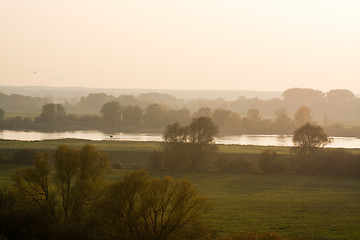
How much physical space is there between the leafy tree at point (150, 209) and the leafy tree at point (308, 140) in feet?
98.1

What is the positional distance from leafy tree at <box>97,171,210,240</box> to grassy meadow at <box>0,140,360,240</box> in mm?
3976

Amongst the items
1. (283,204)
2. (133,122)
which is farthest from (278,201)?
→ (133,122)

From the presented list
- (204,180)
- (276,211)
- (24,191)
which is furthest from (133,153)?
(24,191)

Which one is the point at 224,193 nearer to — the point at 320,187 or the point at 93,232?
the point at 320,187

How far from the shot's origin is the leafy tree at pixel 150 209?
22.2 m

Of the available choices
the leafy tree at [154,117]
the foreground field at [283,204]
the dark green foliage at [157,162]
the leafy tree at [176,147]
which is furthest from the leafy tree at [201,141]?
the leafy tree at [154,117]

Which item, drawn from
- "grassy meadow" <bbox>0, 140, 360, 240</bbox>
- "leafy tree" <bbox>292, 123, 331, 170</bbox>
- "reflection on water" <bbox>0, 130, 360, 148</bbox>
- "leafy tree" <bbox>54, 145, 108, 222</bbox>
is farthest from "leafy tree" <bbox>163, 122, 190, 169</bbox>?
"reflection on water" <bbox>0, 130, 360, 148</bbox>

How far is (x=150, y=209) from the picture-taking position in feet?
73.0

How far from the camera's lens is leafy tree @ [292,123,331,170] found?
5031 cm

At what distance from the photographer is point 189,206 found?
22.3 m

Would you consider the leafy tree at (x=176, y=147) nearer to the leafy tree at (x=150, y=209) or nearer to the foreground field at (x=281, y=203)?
the foreground field at (x=281, y=203)

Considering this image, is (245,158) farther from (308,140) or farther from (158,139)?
(158,139)

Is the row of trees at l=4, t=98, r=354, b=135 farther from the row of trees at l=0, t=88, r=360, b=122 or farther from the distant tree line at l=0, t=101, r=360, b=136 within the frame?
the row of trees at l=0, t=88, r=360, b=122

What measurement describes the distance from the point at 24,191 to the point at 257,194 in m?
18.5
